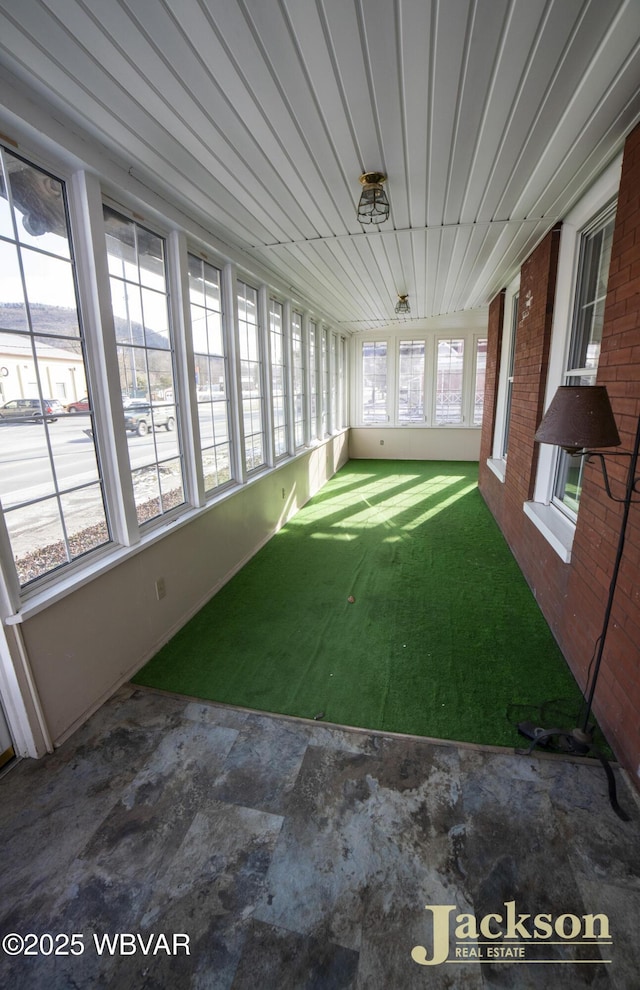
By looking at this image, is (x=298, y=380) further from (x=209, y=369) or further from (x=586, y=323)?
(x=586, y=323)

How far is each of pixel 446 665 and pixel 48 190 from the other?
3.39 meters

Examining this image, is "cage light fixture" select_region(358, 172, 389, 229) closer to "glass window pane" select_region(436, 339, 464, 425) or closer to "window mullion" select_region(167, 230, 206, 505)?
"window mullion" select_region(167, 230, 206, 505)

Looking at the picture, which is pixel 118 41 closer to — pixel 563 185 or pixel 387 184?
pixel 387 184

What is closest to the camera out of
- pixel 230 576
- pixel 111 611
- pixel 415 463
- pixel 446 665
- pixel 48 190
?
pixel 48 190

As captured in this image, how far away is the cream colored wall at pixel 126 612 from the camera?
2.07m

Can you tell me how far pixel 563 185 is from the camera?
257cm

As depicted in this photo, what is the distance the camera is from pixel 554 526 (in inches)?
119

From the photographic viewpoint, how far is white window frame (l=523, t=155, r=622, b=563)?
2584mm

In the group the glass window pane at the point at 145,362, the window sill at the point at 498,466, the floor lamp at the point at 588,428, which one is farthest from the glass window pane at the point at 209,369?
the window sill at the point at 498,466

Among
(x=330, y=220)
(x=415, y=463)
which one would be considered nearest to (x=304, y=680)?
(x=330, y=220)

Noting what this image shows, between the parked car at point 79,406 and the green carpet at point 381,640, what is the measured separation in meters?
1.65

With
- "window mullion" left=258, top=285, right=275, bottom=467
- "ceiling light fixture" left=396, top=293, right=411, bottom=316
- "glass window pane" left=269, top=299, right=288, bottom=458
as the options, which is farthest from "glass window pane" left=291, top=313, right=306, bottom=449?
"ceiling light fixture" left=396, top=293, right=411, bottom=316

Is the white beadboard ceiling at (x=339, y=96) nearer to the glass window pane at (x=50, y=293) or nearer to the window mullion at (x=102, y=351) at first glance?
the window mullion at (x=102, y=351)

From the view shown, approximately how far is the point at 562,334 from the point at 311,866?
143 inches
